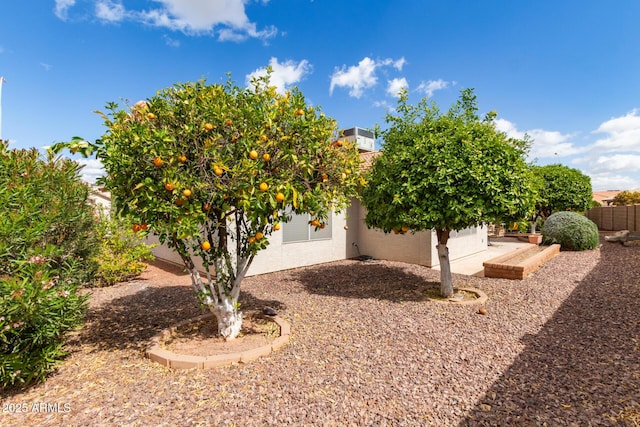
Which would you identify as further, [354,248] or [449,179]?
[354,248]

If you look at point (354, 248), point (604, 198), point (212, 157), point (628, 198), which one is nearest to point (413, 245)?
point (354, 248)

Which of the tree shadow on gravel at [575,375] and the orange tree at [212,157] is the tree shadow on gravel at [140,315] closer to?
the orange tree at [212,157]

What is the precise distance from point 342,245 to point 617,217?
23838mm

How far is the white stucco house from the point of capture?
9.40 meters

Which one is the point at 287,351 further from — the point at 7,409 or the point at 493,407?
the point at 7,409

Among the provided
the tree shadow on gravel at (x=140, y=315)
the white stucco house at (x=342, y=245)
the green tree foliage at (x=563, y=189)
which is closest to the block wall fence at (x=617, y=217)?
the green tree foliage at (x=563, y=189)

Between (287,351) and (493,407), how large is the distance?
7.85ft

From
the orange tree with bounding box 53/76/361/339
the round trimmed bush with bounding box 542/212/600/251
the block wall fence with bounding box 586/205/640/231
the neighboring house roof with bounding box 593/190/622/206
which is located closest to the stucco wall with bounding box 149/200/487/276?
the round trimmed bush with bounding box 542/212/600/251

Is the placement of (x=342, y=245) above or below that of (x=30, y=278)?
below

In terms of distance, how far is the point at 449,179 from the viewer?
5504 millimetres

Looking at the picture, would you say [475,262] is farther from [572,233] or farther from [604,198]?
[604,198]

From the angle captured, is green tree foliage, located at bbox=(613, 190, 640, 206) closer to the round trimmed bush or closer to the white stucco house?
the round trimmed bush

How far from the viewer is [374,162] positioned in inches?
273

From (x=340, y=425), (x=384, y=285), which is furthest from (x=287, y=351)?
(x=384, y=285)
